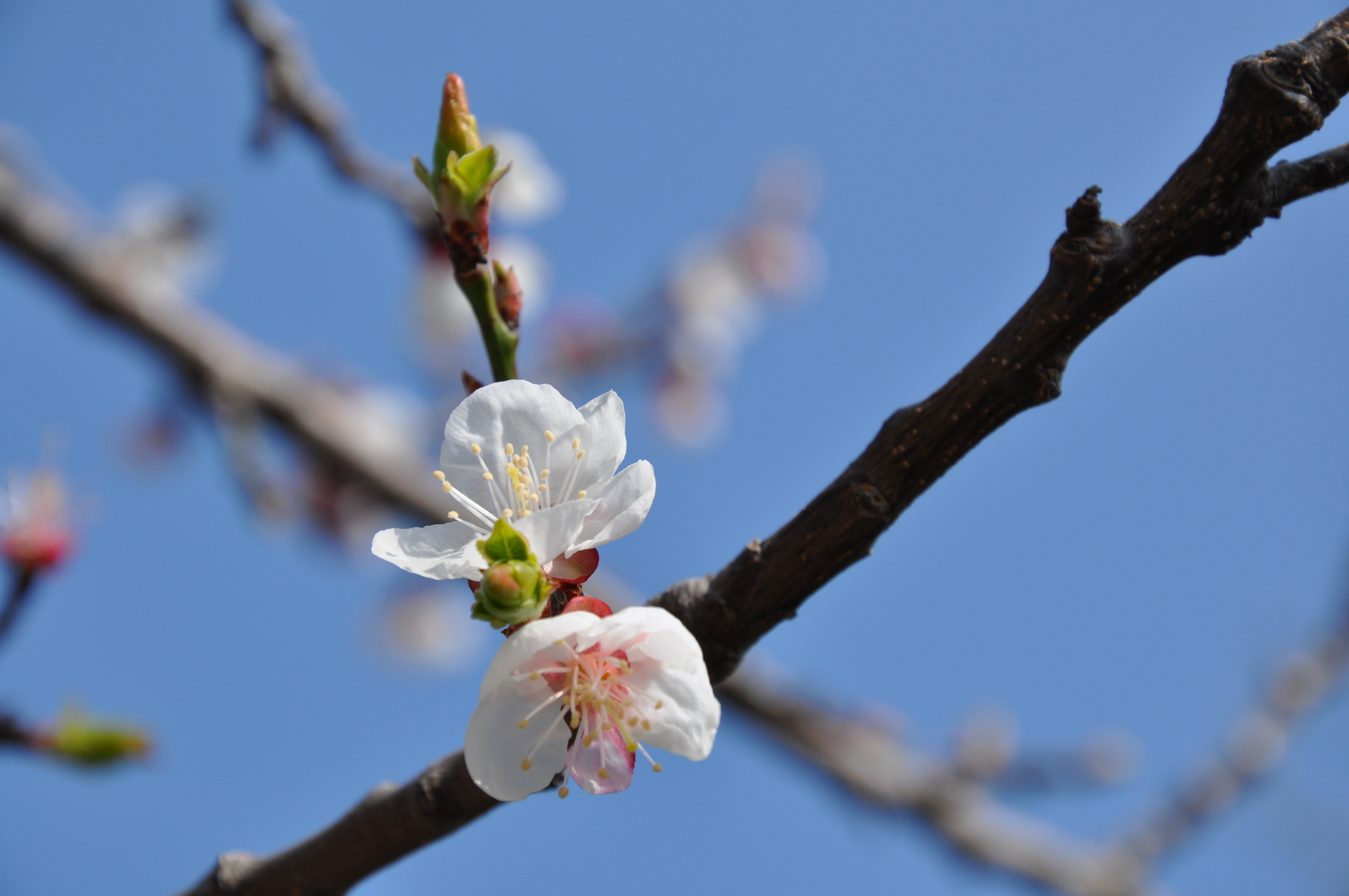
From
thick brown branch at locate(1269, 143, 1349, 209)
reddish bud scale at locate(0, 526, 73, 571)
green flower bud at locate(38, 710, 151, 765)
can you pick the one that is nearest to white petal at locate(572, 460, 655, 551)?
thick brown branch at locate(1269, 143, 1349, 209)

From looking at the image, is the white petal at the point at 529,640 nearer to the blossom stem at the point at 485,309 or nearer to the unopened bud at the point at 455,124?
the blossom stem at the point at 485,309

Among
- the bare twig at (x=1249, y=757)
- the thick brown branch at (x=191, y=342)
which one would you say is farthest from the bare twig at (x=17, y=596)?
the bare twig at (x=1249, y=757)

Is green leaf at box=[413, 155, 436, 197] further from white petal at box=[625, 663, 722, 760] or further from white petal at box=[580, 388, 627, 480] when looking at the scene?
white petal at box=[625, 663, 722, 760]

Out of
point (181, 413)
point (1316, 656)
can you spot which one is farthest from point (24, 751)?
point (1316, 656)

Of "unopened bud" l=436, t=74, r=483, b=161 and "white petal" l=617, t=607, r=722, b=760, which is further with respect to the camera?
"unopened bud" l=436, t=74, r=483, b=161

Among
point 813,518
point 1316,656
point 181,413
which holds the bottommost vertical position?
point 813,518

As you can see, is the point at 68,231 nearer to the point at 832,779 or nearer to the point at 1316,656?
the point at 832,779
